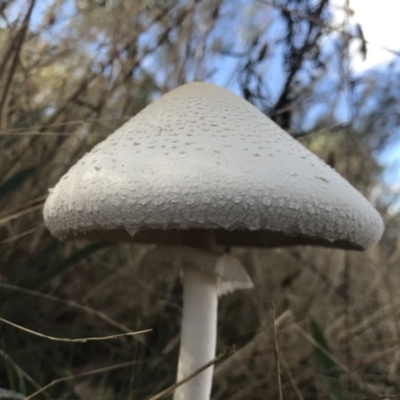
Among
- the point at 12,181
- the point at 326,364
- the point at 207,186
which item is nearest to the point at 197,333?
the point at 326,364

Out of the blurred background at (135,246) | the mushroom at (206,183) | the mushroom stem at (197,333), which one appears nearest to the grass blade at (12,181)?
the blurred background at (135,246)

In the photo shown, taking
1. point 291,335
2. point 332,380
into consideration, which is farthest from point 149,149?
point 291,335

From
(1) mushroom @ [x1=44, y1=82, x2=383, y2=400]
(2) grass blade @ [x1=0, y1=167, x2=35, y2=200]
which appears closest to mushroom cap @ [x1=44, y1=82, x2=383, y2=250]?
(1) mushroom @ [x1=44, y1=82, x2=383, y2=400]

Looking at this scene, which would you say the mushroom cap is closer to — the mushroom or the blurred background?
the mushroom

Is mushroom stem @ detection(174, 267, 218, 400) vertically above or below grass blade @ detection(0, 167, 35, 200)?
below

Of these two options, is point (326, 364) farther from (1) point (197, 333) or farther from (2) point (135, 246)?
(2) point (135, 246)

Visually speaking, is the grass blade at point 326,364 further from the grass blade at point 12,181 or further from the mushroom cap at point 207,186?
the grass blade at point 12,181

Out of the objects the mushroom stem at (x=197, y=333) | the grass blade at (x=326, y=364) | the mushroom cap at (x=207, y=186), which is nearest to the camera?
the mushroom cap at (x=207, y=186)

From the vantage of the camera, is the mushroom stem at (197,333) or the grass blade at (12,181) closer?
the mushroom stem at (197,333)
